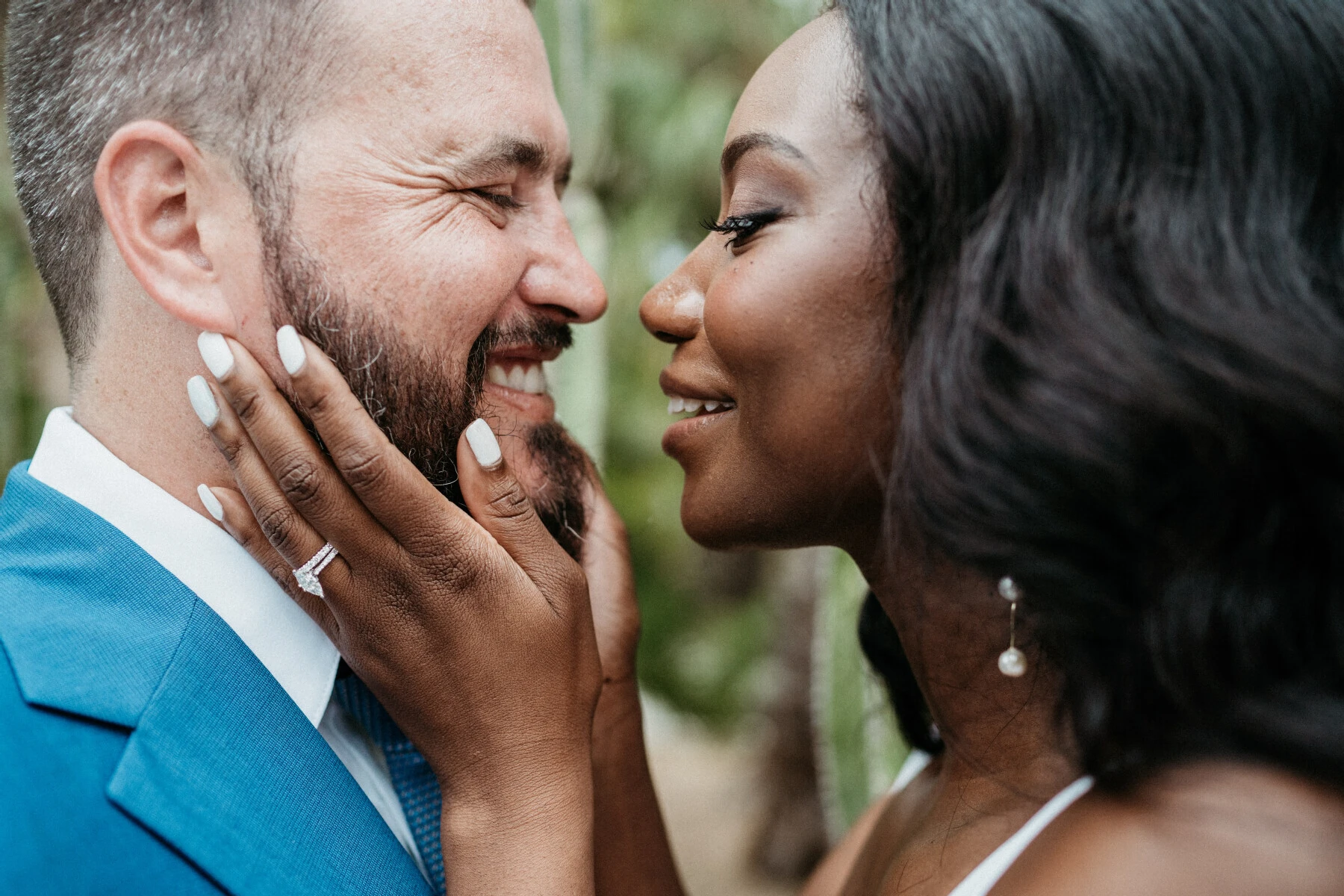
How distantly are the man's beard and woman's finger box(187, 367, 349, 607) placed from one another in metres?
0.17

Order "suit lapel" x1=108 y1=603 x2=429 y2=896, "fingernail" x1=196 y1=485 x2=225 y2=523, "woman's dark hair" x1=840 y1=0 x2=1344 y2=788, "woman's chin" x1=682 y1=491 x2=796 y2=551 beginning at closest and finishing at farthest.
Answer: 1. "woman's dark hair" x1=840 y1=0 x2=1344 y2=788
2. "suit lapel" x1=108 y1=603 x2=429 y2=896
3. "fingernail" x1=196 y1=485 x2=225 y2=523
4. "woman's chin" x1=682 y1=491 x2=796 y2=551

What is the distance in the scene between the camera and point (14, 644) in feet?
5.52

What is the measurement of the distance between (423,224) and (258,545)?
2.42 ft

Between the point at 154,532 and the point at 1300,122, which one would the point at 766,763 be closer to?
the point at 154,532

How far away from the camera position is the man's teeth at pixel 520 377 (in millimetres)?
2420

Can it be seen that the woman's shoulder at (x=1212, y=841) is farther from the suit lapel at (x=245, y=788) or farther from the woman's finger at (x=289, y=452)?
the woman's finger at (x=289, y=452)

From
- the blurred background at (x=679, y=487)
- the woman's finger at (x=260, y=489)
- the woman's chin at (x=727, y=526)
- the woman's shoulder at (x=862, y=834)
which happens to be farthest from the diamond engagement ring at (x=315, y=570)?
the blurred background at (x=679, y=487)

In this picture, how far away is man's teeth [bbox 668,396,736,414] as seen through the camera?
2.15 metres

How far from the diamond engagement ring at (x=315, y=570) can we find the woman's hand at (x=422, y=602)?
10 millimetres

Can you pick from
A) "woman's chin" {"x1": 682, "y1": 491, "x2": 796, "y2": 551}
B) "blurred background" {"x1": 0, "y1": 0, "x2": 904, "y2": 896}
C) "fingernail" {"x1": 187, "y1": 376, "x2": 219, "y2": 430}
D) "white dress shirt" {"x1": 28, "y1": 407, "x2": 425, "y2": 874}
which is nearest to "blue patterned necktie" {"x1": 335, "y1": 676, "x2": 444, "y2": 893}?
"white dress shirt" {"x1": 28, "y1": 407, "x2": 425, "y2": 874}

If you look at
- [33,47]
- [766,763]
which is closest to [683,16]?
[766,763]

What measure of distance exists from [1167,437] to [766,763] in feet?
14.6

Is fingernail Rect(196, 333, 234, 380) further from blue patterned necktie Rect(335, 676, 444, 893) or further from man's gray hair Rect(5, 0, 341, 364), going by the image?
blue patterned necktie Rect(335, 676, 444, 893)

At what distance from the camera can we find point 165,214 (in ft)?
6.95
